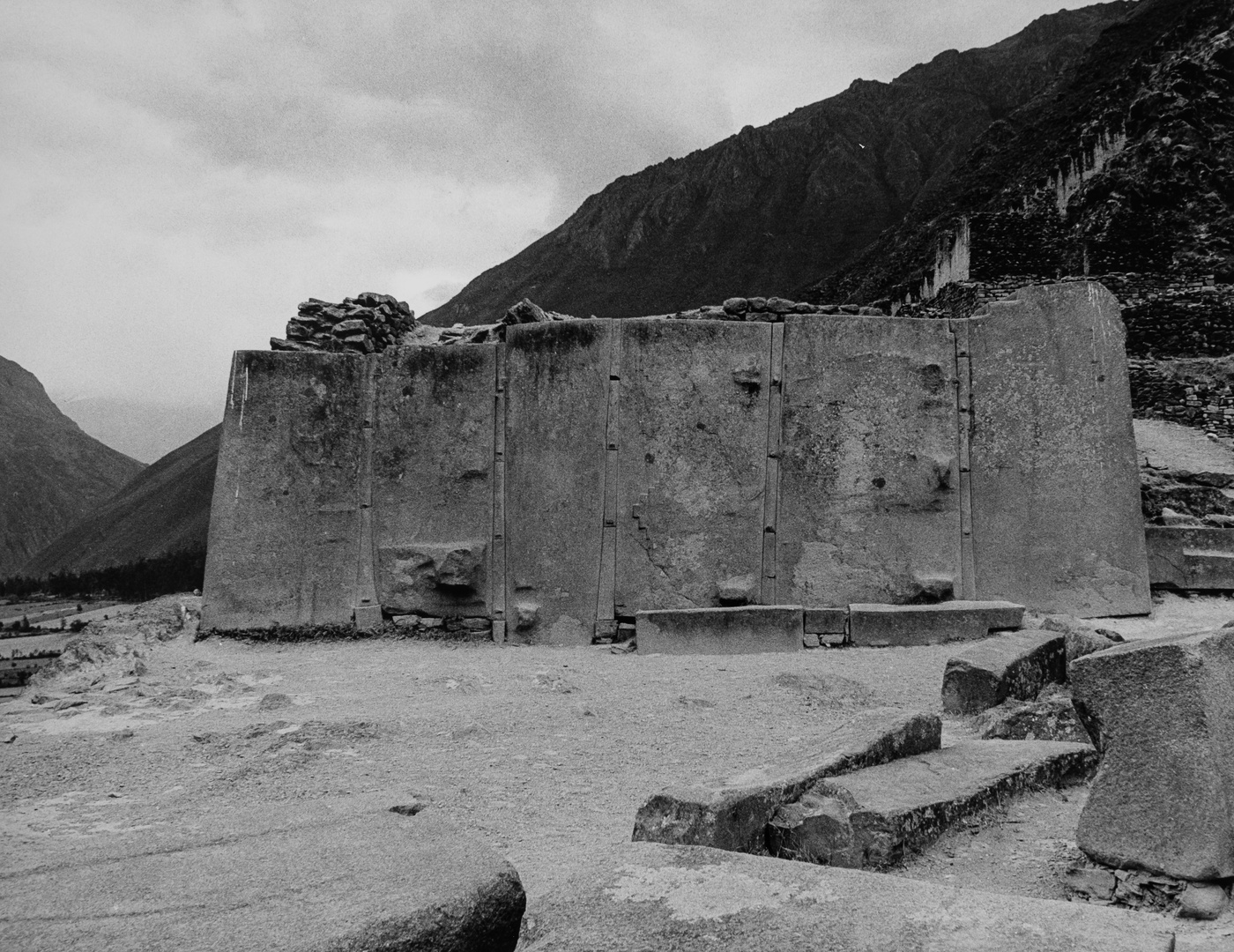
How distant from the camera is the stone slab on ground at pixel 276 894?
2.16 metres

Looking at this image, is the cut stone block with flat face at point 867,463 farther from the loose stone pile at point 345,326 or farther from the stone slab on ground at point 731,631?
the loose stone pile at point 345,326

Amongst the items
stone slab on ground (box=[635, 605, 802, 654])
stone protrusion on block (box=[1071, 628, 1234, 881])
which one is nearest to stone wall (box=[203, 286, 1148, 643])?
stone slab on ground (box=[635, 605, 802, 654])

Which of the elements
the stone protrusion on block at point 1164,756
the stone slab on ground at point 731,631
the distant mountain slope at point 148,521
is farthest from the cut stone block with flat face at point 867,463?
the distant mountain slope at point 148,521

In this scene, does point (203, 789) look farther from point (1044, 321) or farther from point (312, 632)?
point (1044, 321)

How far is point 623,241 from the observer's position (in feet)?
218

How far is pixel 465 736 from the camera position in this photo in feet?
18.7

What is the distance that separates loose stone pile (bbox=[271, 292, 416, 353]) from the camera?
9.90m

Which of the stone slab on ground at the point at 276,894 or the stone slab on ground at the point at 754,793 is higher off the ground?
the stone slab on ground at the point at 276,894

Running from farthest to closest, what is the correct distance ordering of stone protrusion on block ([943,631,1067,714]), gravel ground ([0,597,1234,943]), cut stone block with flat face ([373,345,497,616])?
cut stone block with flat face ([373,345,497,616])
stone protrusion on block ([943,631,1067,714])
gravel ground ([0,597,1234,943])

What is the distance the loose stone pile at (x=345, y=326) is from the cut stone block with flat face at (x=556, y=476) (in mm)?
1871

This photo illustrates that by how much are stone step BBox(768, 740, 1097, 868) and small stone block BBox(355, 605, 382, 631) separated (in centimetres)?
601

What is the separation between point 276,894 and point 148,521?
2809 cm

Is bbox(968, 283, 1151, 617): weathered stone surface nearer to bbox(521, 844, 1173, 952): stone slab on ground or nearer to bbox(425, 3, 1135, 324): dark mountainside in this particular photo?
bbox(521, 844, 1173, 952): stone slab on ground

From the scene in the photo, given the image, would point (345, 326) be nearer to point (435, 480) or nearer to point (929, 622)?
point (435, 480)
